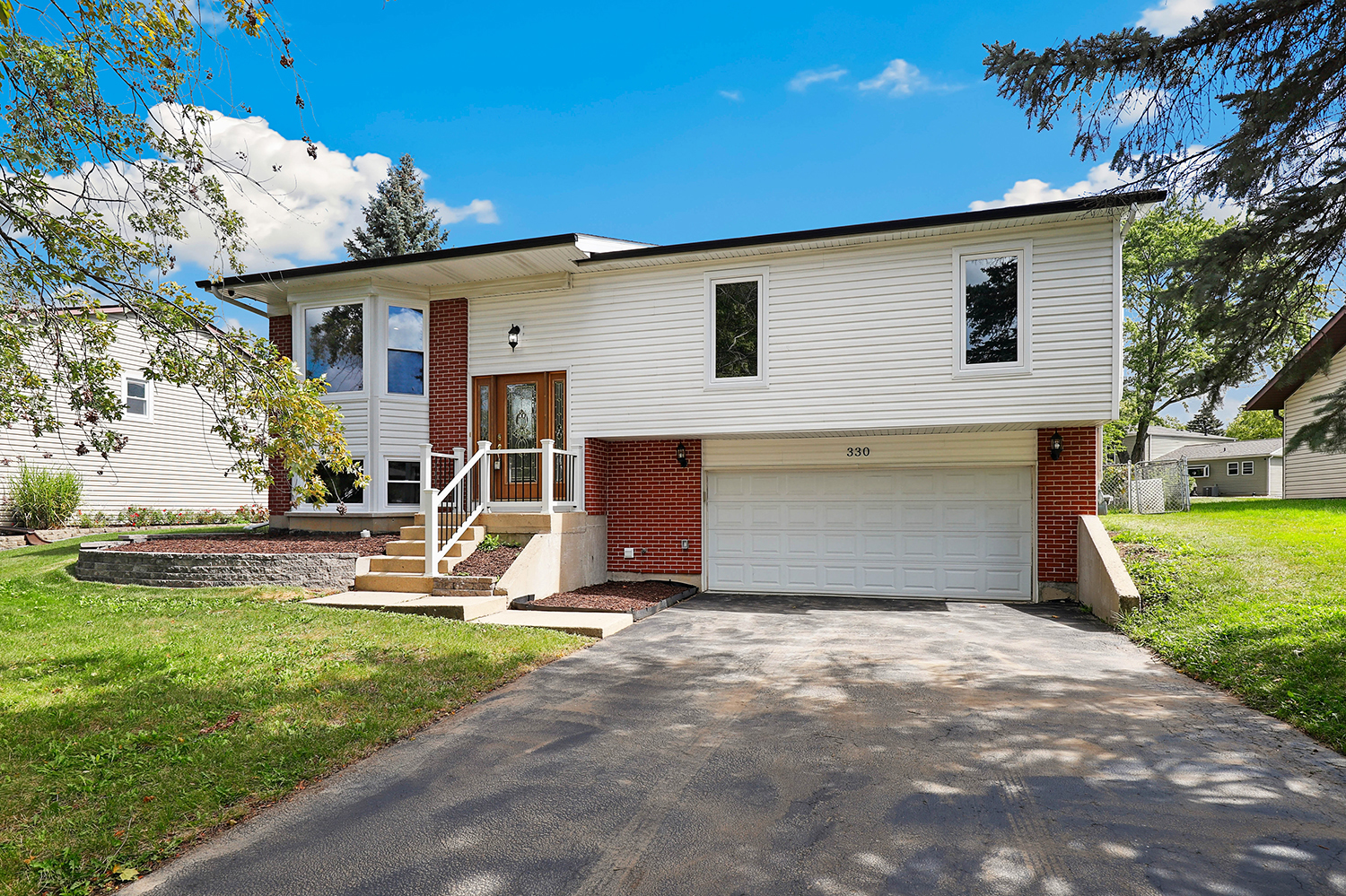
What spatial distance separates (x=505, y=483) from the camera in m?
12.5

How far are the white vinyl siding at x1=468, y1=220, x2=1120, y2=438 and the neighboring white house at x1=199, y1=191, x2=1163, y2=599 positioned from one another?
0.03m

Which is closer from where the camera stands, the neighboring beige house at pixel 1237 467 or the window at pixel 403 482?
the window at pixel 403 482

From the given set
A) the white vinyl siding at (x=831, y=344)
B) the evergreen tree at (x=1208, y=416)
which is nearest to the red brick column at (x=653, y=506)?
the white vinyl siding at (x=831, y=344)

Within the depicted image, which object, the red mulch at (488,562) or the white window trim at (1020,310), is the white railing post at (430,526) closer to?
the red mulch at (488,562)

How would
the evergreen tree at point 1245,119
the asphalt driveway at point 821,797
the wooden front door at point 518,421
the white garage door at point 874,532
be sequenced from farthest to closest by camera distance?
the wooden front door at point 518,421, the white garage door at point 874,532, the evergreen tree at point 1245,119, the asphalt driveway at point 821,797

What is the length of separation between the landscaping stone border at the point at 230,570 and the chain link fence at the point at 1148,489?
56.1ft

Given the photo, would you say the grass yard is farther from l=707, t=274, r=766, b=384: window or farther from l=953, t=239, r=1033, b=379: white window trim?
l=953, t=239, r=1033, b=379: white window trim

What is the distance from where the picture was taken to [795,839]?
10.9 ft

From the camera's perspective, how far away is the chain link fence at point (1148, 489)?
60.4ft

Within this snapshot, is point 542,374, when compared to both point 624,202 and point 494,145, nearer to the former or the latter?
point 494,145

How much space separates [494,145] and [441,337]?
505 cm

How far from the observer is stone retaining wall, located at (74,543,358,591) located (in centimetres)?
1003

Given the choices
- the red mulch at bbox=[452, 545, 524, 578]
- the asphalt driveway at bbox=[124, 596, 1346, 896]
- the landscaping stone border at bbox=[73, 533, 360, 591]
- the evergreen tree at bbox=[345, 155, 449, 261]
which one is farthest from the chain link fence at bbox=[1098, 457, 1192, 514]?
the evergreen tree at bbox=[345, 155, 449, 261]

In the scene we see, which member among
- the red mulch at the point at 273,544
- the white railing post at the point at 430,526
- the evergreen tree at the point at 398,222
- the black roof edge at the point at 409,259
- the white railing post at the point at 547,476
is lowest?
the red mulch at the point at 273,544
